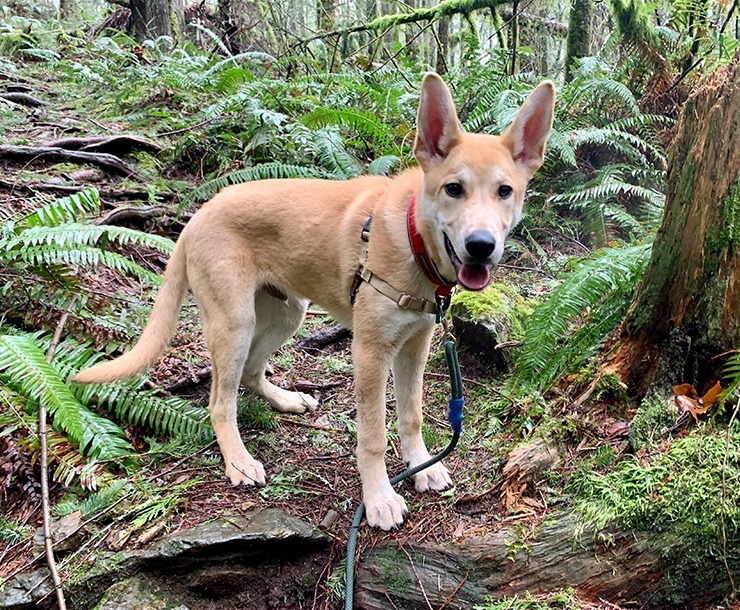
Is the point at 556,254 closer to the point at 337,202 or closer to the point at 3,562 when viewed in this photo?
the point at 337,202

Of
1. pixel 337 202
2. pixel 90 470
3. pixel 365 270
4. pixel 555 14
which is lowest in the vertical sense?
pixel 90 470

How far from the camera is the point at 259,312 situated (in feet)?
13.5

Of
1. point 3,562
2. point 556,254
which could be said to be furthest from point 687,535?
point 556,254

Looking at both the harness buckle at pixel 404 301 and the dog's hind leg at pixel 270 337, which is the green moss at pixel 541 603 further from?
the dog's hind leg at pixel 270 337

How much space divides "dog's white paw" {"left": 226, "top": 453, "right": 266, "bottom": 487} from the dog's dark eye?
2.21m

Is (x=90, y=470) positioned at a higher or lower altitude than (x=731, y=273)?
lower

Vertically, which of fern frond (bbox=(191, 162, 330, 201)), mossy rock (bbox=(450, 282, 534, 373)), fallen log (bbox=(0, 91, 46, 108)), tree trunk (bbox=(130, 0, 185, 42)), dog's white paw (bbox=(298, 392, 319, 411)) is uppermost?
tree trunk (bbox=(130, 0, 185, 42))

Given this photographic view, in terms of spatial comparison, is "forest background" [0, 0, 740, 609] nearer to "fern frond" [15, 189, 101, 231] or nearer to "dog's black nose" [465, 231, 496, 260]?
"fern frond" [15, 189, 101, 231]

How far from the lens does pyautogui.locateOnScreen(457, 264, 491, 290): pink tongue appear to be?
8.57 feet

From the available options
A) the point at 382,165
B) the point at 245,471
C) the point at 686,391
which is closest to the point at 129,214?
the point at 382,165

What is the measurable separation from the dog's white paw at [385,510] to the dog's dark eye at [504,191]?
1760 mm

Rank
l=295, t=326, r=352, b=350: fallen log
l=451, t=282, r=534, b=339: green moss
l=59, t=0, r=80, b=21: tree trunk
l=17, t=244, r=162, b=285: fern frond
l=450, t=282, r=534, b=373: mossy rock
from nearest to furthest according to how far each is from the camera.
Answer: l=17, t=244, r=162, b=285: fern frond < l=450, t=282, r=534, b=373: mossy rock < l=451, t=282, r=534, b=339: green moss < l=295, t=326, r=352, b=350: fallen log < l=59, t=0, r=80, b=21: tree trunk

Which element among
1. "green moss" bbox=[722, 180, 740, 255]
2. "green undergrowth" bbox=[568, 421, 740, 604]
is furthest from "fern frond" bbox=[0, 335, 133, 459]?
"green moss" bbox=[722, 180, 740, 255]

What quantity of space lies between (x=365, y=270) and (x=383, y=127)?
4.32 metres
